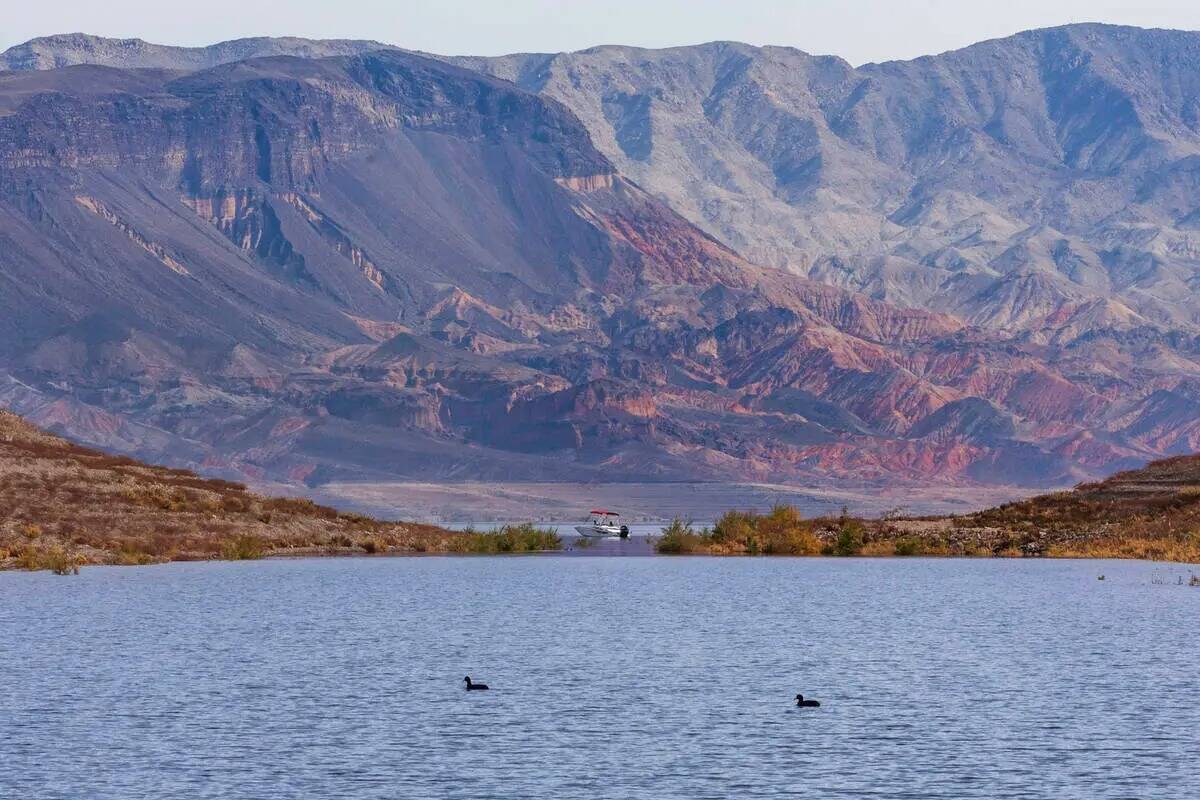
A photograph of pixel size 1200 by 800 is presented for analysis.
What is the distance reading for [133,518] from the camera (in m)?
110

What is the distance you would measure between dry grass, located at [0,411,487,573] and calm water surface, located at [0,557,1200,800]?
11.3 m

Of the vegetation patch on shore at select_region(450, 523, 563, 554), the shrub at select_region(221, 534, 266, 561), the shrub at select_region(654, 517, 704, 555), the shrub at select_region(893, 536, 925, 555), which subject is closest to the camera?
the shrub at select_region(221, 534, 266, 561)

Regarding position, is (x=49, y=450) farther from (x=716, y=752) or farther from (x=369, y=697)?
(x=716, y=752)

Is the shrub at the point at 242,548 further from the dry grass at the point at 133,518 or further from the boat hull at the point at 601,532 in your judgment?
the boat hull at the point at 601,532

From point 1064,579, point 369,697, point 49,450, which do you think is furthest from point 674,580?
point 369,697

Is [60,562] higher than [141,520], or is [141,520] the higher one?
[141,520]

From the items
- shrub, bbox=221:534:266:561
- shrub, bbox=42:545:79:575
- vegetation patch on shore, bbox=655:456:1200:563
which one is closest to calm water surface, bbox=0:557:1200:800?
shrub, bbox=42:545:79:575

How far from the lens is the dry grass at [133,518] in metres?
104

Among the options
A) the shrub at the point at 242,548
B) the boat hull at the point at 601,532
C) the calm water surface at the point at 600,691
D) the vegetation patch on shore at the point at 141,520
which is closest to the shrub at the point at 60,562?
the vegetation patch on shore at the point at 141,520

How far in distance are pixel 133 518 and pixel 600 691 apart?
2388 inches

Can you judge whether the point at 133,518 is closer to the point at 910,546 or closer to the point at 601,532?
the point at 910,546

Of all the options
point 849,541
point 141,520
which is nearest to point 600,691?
point 141,520

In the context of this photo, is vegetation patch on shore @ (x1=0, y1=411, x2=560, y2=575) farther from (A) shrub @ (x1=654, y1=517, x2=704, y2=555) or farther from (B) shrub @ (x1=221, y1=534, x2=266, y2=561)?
(A) shrub @ (x1=654, y1=517, x2=704, y2=555)

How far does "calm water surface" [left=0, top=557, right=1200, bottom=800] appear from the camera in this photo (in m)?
42.1
